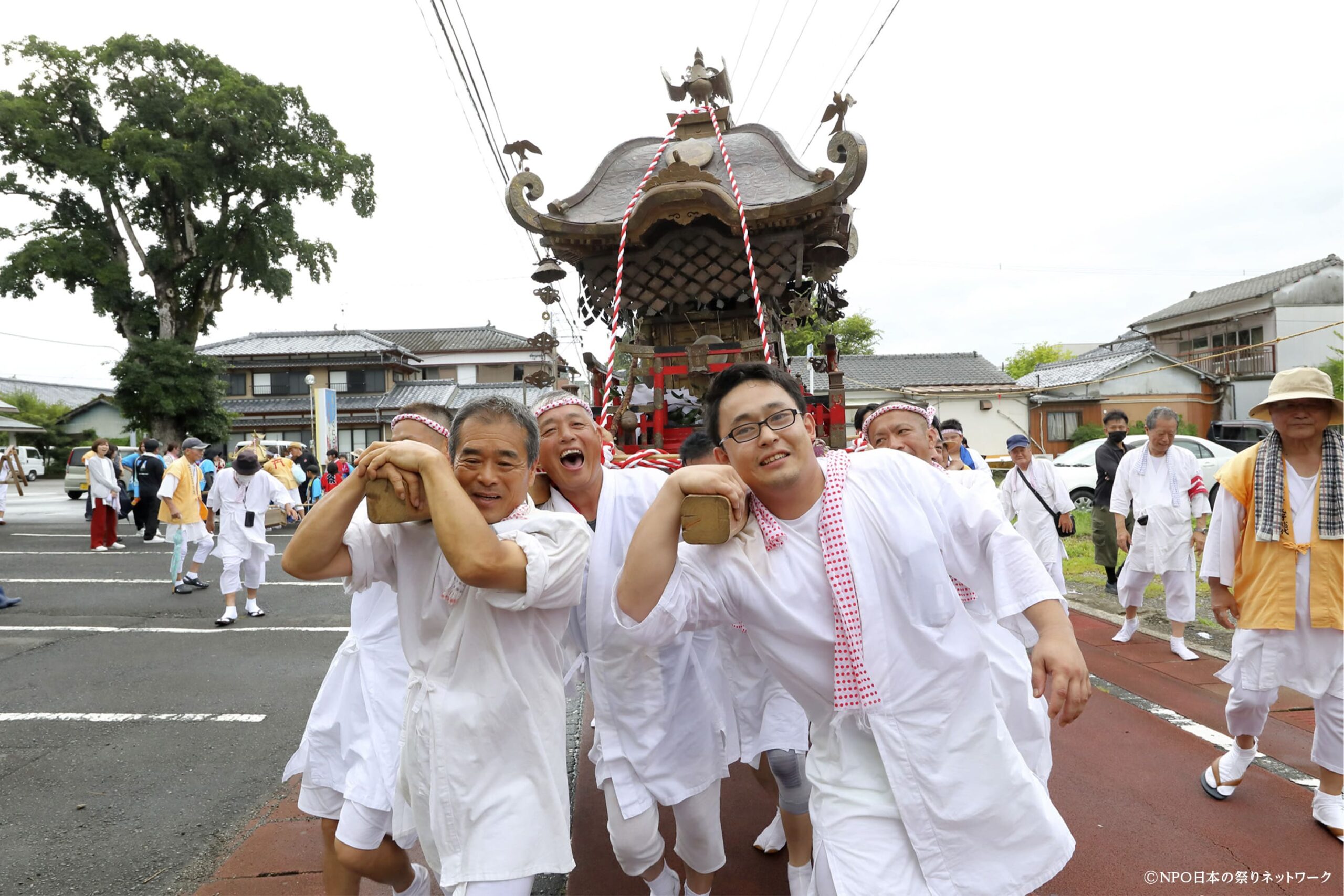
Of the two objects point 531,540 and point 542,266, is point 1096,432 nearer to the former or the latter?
point 542,266

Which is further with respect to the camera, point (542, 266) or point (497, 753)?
point (542, 266)

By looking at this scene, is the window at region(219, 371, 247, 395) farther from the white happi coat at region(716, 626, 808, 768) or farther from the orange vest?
the orange vest

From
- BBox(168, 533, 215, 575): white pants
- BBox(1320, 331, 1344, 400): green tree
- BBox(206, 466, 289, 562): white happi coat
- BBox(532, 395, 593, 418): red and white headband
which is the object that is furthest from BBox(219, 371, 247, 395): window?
BBox(1320, 331, 1344, 400): green tree

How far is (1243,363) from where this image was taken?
2664 cm

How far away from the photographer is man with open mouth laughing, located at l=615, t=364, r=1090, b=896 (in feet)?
6.01

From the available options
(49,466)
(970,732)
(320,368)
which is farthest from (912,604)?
(49,466)

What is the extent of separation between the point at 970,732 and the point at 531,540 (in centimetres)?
125

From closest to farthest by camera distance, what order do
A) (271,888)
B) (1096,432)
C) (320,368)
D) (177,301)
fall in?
(271,888) < (177,301) < (1096,432) < (320,368)

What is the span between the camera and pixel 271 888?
316 centimetres

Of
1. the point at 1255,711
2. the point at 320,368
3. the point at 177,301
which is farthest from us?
the point at 320,368

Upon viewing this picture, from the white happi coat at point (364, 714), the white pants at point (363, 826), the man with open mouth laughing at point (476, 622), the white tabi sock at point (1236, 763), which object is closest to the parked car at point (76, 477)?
the white happi coat at point (364, 714)

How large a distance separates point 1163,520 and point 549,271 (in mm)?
5567

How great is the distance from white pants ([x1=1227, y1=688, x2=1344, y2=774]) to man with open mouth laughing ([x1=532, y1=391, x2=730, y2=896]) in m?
2.67

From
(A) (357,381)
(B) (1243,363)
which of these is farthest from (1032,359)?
(A) (357,381)
